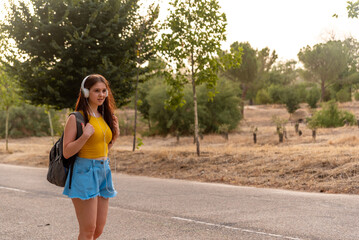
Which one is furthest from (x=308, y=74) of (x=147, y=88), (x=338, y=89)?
(x=147, y=88)

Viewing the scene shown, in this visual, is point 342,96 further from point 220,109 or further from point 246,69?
point 220,109

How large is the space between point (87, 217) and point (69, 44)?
1346cm

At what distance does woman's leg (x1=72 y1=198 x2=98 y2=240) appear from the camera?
4.12m

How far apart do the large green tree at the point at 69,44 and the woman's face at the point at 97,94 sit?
11680 mm

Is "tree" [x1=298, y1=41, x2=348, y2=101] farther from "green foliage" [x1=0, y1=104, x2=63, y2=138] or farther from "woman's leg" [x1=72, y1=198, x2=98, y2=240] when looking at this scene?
"woman's leg" [x1=72, y1=198, x2=98, y2=240]

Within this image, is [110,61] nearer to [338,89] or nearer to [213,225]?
[213,225]

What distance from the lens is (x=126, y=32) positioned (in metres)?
17.7

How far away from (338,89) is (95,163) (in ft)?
192

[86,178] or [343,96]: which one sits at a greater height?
[343,96]

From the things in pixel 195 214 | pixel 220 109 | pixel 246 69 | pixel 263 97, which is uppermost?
pixel 246 69

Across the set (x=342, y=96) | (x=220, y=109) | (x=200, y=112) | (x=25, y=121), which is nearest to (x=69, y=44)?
(x=200, y=112)

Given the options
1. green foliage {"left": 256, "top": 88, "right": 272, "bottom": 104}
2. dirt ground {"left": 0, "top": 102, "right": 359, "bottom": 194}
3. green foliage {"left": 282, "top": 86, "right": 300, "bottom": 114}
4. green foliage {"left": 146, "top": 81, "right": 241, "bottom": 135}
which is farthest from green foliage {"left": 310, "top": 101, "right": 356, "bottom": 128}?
green foliage {"left": 256, "top": 88, "right": 272, "bottom": 104}

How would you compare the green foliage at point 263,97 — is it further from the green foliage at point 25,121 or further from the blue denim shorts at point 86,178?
the blue denim shorts at point 86,178

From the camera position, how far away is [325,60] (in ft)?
186
